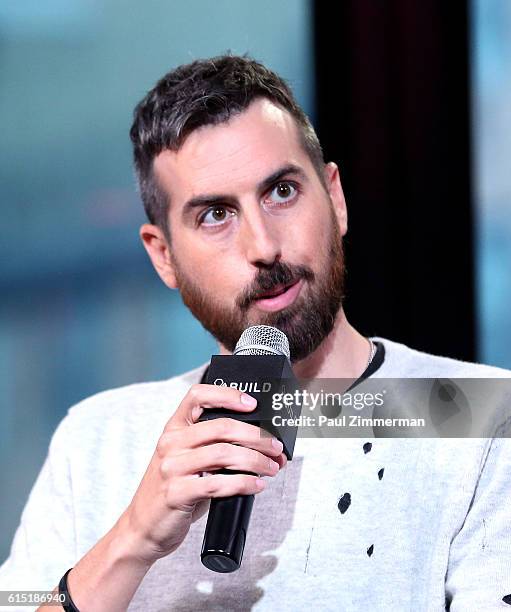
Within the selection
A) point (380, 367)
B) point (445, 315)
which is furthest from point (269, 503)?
point (445, 315)

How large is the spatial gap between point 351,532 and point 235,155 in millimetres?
633

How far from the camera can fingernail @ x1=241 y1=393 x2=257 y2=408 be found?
99cm

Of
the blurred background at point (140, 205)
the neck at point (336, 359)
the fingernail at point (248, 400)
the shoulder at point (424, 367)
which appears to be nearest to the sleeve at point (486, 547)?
the shoulder at point (424, 367)

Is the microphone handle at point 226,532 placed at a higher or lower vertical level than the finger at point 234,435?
lower

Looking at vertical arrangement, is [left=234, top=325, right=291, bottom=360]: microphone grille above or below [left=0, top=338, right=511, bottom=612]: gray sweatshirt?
above

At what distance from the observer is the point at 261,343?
3.71ft

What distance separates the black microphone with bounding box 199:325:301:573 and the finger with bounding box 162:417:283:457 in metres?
0.01

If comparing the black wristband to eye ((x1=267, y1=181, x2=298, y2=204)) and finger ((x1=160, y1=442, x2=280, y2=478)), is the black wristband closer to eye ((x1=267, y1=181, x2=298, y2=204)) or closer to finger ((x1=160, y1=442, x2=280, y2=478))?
finger ((x1=160, y1=442, x2=280, y2=478))

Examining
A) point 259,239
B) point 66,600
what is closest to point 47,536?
point 66,600

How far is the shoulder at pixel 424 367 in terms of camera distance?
1.48 metres

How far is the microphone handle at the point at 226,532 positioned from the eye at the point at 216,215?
58 cm

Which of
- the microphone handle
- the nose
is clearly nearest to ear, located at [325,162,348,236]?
the nose

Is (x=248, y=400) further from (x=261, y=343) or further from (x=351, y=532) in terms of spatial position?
(x=351, y=532)

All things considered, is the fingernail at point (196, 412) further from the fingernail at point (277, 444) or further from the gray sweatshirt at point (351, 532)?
the gray sweatshirt at point (351, 532)
